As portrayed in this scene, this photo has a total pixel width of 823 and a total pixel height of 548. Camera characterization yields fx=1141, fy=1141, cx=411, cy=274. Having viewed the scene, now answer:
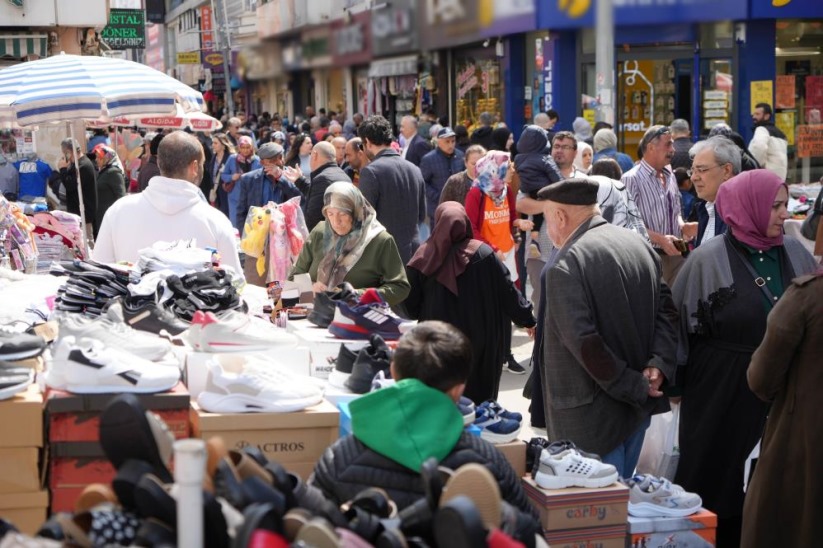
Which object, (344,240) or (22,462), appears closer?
(22,462)

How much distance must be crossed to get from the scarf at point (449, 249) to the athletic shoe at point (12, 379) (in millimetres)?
3537

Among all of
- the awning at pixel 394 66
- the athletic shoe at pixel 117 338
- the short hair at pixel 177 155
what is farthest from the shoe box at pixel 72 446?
the awning at pixel 394 66

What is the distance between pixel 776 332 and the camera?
4277mm

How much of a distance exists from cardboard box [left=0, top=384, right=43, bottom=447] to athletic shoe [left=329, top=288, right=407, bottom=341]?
5.04 ft

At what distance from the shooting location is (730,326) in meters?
5.24

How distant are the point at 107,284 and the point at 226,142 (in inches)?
439

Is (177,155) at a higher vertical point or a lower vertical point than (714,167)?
higher

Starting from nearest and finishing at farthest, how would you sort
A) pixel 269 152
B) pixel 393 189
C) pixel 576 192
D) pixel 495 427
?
pixel 495 427, pixel 576 192, pixel 393 189, pixel 269 152

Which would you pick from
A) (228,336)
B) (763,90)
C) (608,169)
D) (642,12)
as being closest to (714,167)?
(608,169)

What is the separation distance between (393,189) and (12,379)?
234 inches

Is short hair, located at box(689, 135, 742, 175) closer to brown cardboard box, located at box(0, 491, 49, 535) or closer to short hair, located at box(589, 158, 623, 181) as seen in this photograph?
short hair, located at box(589, 158, 623, 181)

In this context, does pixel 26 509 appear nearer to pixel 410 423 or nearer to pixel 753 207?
pixel 410 423

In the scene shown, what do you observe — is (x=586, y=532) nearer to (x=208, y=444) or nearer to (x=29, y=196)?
(x=208, y=444)

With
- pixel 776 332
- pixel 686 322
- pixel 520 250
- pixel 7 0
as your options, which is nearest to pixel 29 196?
pixel 7 0
